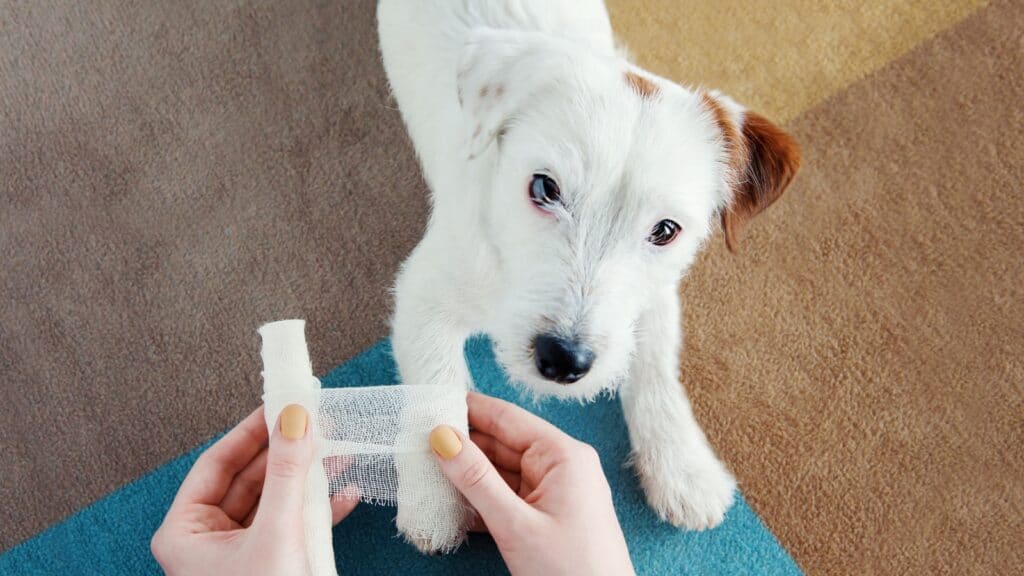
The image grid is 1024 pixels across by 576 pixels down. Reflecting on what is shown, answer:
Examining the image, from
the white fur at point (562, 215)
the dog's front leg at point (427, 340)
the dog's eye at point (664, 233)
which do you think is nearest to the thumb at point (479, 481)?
the white fur at point (562, 215)

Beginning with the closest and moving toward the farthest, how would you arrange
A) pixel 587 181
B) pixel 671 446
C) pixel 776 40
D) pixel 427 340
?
pixel 587 181, pixel 427 340, pixel 671 446, pixel 776 40

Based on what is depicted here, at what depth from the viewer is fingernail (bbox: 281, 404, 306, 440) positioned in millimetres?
1516

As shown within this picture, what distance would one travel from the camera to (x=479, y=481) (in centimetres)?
159

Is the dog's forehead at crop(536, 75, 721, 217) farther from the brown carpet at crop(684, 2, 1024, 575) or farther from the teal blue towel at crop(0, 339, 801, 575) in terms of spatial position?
the teal blue towel at crop(0, 339, 801, 575)

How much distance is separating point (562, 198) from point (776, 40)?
1.67 m

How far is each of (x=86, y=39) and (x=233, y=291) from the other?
1.16 metres

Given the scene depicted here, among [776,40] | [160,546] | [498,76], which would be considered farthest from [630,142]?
[776,40]

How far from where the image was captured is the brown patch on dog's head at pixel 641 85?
1.69 metres

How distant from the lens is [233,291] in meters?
2.53

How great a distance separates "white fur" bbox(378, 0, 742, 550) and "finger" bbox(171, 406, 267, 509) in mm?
442

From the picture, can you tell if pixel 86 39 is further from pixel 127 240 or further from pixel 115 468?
pixel 115 468

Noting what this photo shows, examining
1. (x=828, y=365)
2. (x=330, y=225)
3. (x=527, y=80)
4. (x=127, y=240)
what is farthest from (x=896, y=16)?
(x=127, y=240)

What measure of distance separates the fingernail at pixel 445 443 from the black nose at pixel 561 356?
0.80 feet

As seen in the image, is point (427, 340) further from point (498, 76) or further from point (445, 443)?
point (498, 76)
